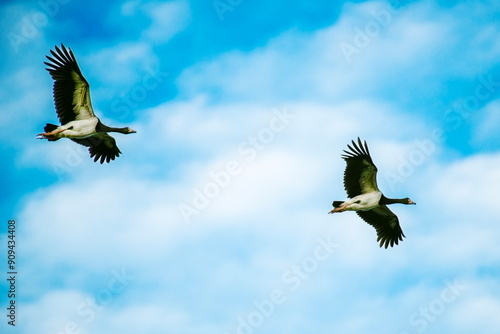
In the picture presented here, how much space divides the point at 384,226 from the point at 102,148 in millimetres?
11878

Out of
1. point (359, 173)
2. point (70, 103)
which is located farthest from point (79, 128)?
point (359, 173)

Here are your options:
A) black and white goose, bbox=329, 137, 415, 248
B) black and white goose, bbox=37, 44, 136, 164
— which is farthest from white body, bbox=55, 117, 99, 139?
black and white goose, bbox=329, 137, 415, 248

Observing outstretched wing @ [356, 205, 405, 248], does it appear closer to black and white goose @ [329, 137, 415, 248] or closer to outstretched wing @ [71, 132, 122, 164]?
black and white goose @ [329, 137, 415, 248]

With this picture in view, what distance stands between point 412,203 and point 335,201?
3900mm

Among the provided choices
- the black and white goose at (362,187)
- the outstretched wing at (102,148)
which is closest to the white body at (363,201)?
the black and white goose at (362,187)

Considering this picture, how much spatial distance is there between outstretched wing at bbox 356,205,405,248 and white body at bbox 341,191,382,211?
1798 mm

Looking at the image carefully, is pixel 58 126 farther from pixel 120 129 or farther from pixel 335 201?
pixel 335 201

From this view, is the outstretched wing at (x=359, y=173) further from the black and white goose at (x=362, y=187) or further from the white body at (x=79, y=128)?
the white body at (x=79, y=128)

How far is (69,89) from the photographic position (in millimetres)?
25344

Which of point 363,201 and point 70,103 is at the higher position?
point 70,103

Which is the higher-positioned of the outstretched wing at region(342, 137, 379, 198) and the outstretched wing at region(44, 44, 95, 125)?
the outstretched wing at region(44, 44, 95, 125)

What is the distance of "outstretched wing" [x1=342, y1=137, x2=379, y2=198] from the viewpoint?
25.6 meters

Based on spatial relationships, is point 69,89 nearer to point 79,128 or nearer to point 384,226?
point 79,128

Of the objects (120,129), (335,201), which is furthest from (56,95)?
(335,201)
